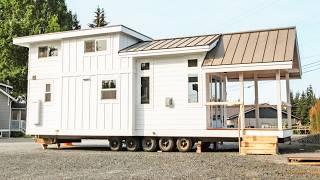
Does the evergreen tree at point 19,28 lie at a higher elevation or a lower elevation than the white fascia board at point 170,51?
higher

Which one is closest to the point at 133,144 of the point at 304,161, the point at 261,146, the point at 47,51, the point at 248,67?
the point at 261,146

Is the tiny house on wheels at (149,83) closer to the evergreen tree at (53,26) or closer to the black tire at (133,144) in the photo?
the black tire at (133,144)

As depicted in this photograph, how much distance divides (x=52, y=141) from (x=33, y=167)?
28.9 feet

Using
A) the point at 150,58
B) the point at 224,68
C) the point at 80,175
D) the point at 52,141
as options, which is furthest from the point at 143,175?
the point at 52,141

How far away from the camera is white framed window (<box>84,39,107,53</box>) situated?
21000mm

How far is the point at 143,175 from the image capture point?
11070 millimetres

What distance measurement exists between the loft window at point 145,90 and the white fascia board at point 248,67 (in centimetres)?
296

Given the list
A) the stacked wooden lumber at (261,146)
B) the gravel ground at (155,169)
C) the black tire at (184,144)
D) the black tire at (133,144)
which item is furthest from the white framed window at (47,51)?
the stacked wooden lumber at (261,146)

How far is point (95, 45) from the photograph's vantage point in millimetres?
21172

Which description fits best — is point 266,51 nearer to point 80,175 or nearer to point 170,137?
point 170,137

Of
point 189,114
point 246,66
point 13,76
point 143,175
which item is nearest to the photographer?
point 143,175

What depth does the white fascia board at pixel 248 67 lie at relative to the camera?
666 inches

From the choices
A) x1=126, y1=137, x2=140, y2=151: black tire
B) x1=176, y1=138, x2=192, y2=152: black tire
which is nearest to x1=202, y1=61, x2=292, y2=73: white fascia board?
x1=176, y1=138, x2=192, y2=152: black tire

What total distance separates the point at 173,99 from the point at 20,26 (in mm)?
27853
